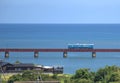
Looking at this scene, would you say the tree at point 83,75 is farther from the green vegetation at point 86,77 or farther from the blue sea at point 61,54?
the blue sea at point 61,54

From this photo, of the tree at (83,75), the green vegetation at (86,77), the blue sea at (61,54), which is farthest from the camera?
the blue sea at (61,54)

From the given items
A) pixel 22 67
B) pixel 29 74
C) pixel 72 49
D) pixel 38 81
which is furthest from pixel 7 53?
pixel 38 81

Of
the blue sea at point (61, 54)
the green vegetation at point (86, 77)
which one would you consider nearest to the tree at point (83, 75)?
the green vegetation at point (86, 77)

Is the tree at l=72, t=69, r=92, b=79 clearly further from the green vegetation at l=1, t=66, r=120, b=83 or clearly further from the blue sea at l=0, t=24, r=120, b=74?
the blue sea at l=0, t=24, r=120, b=74

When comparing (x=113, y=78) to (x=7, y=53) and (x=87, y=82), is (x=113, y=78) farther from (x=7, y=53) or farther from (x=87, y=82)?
(x=7, y=53)

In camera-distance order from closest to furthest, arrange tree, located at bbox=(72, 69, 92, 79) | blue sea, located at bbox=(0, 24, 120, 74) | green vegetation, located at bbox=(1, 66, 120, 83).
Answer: green vegetation, located at bbox=(1, 66, 120, 83)
tree, located at bbox=(72, 69, 92, 79)
blue sea, located at bbox=(0, 24, 120, 74)

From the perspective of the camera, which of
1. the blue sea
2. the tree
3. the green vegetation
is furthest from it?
the blue sea

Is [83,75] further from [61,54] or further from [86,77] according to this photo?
[61,54]

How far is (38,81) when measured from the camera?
2388 centimetres

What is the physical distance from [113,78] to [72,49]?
33.7 meters

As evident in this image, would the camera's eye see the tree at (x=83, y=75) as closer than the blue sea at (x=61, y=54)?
Yes

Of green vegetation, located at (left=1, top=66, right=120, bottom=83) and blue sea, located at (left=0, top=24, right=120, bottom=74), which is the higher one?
blue sea, located at (left=0, top=24, right=120, bottom=74)

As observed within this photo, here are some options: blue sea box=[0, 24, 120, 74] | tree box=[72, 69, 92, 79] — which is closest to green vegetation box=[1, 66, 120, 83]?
tree box=[72, 69, 92, 79]

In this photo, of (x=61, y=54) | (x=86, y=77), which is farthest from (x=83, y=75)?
(x=61, y=54)
